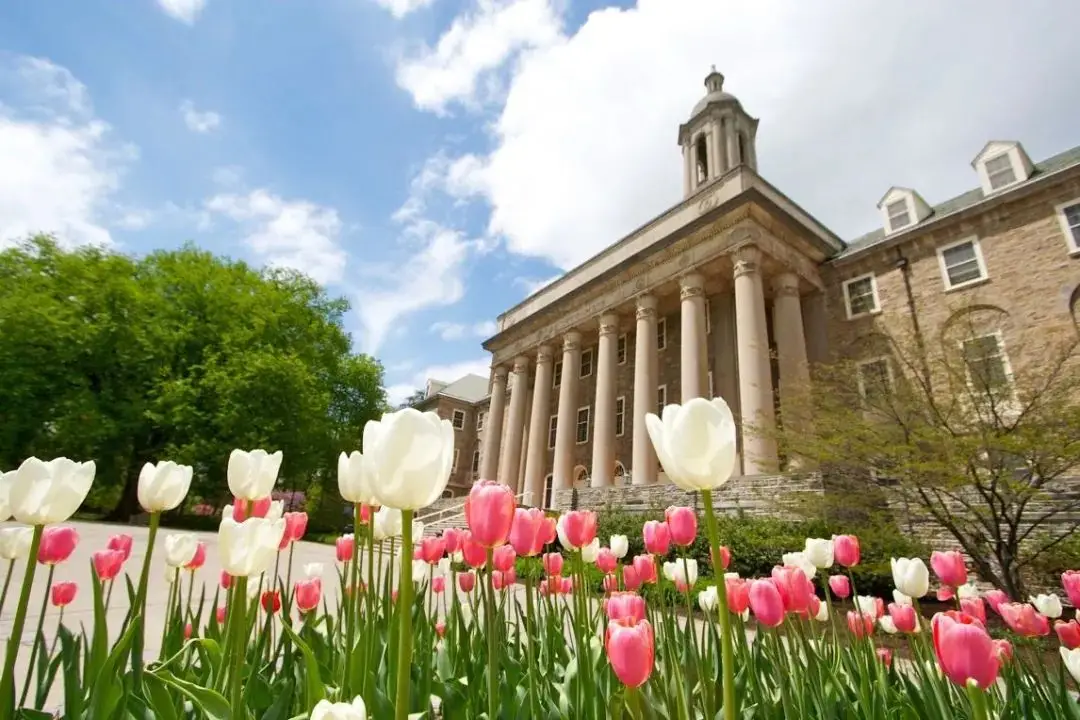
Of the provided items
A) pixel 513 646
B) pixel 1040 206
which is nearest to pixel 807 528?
pixel 513 646

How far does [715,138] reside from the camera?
1093 inches

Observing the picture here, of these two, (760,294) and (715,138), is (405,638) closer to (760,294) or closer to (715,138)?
(760,294)

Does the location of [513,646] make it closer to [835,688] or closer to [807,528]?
[835,688]

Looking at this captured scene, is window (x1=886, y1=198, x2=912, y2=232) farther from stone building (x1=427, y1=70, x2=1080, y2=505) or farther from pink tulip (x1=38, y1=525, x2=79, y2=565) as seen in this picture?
pink tulip (x1=38, y1=525, x2=79, y2=565)

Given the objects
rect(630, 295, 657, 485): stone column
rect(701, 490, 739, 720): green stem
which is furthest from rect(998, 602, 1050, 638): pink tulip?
rect(630, 295, 657, 485): stone column

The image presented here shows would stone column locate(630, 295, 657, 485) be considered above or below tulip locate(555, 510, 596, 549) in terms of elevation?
above

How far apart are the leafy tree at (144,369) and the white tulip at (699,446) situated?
2163cm

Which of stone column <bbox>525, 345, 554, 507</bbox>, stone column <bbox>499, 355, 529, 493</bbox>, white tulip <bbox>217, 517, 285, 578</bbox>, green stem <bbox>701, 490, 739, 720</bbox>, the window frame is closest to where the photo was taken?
green stem <bbox>701, 490, 739, 720</bbox>

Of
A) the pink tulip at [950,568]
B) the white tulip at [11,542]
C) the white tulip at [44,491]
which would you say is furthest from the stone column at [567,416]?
the white tulip at [44,491]

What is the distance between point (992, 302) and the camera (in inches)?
657

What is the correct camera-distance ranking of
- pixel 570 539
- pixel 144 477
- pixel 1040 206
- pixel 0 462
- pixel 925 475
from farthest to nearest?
pixel 0 462 → pixel 1040 206 → pixel 925 475 → pixel 570 539 → pixel 144 477

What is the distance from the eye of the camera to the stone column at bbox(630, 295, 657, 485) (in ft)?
61.3

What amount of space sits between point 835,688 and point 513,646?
150cm

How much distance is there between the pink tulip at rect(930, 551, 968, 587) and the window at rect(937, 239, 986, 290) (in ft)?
64.1
